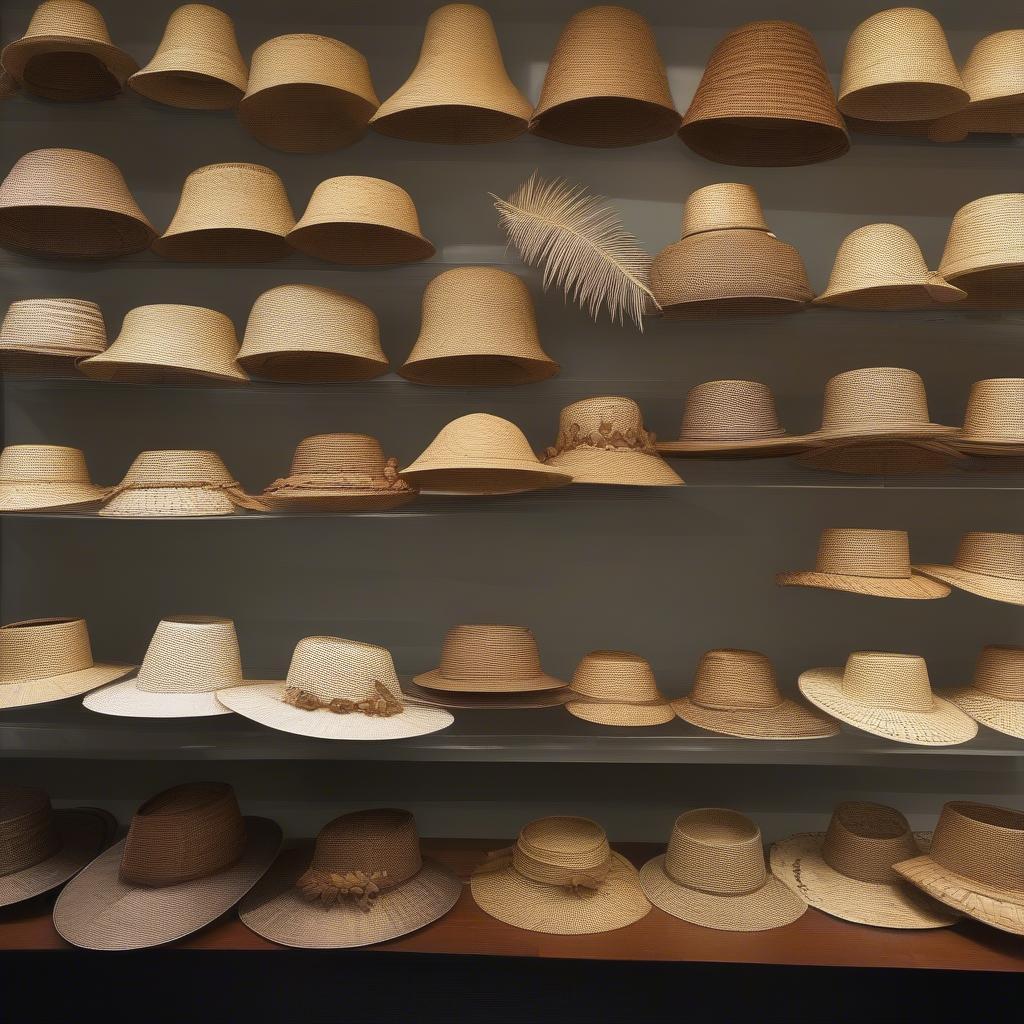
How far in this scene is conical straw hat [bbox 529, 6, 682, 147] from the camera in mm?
1985

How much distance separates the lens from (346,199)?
202 centimetres

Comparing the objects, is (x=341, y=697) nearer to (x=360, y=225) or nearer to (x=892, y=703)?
(x=360, y=225)

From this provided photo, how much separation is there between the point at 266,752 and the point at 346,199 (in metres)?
1.29

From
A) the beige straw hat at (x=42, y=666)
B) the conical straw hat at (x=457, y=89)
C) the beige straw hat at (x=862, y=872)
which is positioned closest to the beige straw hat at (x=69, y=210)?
the conical straw hat at (x=457, y=89)

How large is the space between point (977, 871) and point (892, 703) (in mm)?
389

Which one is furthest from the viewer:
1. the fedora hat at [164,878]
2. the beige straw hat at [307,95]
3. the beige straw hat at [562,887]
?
the beige straw hat at [307,95]

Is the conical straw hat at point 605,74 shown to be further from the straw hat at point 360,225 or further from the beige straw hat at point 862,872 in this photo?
the beige straw hat at point 862,872

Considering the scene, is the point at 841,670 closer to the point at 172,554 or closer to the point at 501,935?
the point at 501,935

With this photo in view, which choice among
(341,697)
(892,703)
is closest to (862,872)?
(892,703)

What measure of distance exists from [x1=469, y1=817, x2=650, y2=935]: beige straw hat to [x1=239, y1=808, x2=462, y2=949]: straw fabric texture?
0.39 ft

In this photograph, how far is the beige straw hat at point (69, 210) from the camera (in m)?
2.05

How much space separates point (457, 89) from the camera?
2008 mm

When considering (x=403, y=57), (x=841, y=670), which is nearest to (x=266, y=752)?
(x=841, y=670)

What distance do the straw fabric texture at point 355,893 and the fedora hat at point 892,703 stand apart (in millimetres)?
993
